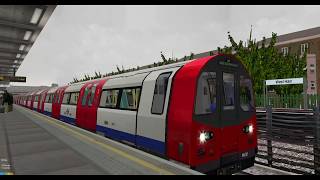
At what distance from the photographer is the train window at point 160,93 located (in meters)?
6.88

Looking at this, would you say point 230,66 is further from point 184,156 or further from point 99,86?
point 99,86

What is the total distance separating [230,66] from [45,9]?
11.8 m

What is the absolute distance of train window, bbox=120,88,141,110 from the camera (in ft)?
27.1

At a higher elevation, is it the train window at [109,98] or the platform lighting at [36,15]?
the platform lighting at [36,15]

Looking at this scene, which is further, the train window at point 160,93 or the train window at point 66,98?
the train window at point 66,98

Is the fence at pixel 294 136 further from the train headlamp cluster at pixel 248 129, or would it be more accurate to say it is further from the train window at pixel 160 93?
the train window at pixel 160 93

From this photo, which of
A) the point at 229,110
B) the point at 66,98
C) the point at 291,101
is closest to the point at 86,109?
the point at 66,98

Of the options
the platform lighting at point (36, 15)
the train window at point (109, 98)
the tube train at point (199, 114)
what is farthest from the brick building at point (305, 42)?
the tube train at point (199, 114)

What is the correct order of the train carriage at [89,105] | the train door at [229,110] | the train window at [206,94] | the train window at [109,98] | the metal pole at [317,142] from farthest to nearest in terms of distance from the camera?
1. the train carriage at [89,105]
2. the train window at [109,98]
3. the metal pole at [317,142]
4. the train door at [229,110]
5. the train window at [206,94]

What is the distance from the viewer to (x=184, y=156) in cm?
586

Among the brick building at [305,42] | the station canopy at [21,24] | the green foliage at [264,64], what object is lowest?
the green foliage at [264,64]

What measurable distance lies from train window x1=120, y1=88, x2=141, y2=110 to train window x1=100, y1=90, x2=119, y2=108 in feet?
1.83

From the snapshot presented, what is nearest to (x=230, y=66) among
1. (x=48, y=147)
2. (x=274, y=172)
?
(x=274, y=172)

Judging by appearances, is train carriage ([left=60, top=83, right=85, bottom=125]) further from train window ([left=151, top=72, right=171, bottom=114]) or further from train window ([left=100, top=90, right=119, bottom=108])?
train window ([left=151, top=72, right=171, bottom=114])
